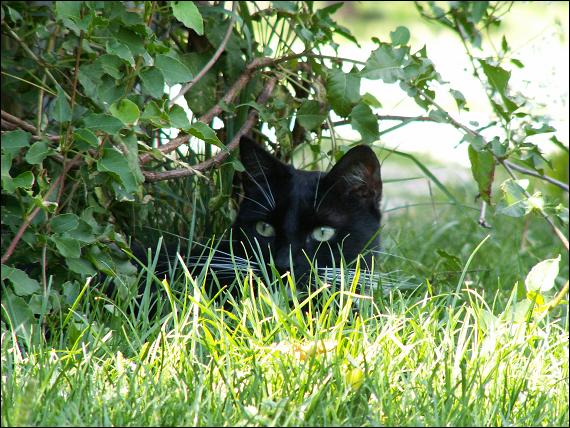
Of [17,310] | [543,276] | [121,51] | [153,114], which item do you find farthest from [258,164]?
[543,276]

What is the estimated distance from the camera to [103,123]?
1864mm

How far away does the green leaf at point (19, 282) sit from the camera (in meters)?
1.94

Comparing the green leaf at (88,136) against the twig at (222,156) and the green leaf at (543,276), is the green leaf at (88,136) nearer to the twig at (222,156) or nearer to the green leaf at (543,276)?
the twig at (222,156)

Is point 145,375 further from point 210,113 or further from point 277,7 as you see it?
point 277,7

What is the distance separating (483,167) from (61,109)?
1079mm

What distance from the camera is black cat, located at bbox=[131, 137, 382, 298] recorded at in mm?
2424

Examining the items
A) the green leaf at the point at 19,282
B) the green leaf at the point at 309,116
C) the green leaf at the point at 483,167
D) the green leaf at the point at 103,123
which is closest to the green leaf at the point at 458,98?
the green leaf at the point at 483,167

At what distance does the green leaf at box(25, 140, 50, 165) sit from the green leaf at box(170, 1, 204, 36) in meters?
0.42

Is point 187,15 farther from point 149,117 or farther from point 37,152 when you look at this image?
point 37,152

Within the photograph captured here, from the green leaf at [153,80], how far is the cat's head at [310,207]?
0.57 m

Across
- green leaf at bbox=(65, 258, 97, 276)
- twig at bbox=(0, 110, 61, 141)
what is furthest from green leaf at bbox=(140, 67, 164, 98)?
green leaf at bbox=(65, 258, 97, 276)

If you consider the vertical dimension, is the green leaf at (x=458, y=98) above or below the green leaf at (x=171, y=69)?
below

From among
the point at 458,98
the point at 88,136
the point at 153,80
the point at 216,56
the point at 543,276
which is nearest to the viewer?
the point at 543,276

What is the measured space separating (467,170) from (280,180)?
314cm
